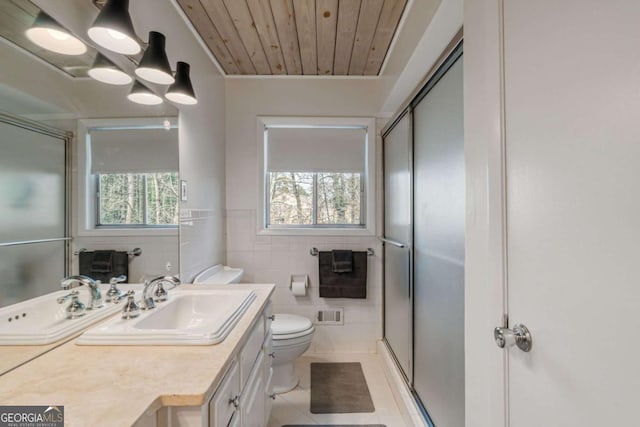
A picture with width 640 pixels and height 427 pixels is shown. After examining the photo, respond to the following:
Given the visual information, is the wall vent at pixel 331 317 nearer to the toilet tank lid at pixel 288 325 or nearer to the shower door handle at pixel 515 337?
the toilet tank lid at pixel 288 325

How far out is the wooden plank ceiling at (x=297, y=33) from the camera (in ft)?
5.03

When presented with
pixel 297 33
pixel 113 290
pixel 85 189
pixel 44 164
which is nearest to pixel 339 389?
pixel 113 290

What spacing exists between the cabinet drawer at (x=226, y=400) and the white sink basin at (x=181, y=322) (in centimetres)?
12

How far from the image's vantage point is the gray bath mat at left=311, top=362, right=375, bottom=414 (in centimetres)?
166

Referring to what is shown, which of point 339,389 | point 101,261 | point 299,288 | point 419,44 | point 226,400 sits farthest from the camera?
point 299,288

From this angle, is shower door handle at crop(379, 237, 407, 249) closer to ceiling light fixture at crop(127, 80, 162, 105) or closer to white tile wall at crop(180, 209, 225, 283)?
white tile wall at crop(180, 209, 225, 283)

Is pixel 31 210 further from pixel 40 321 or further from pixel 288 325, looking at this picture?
pixel 288 325

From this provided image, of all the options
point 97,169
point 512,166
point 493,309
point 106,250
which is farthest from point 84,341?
point 512,166

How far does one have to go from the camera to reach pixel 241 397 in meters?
0.95

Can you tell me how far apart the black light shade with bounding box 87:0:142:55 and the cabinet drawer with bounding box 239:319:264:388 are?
1238 mm

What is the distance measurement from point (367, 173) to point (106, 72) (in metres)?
1.78

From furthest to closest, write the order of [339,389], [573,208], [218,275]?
[218,275] < [339,389] < [573,208]

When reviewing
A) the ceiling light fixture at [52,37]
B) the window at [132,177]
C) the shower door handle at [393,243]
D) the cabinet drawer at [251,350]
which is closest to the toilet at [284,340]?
the cabinet drawer at [251,350]

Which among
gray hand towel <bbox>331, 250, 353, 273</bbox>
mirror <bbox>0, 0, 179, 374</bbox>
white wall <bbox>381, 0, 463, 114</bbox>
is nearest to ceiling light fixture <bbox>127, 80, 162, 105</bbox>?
mirror <bbox>0, 0, 179, 374</bbox>
